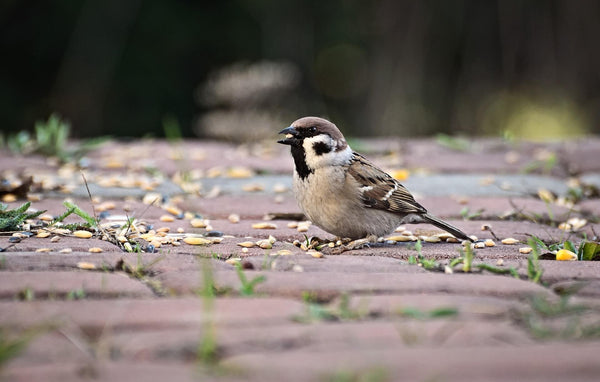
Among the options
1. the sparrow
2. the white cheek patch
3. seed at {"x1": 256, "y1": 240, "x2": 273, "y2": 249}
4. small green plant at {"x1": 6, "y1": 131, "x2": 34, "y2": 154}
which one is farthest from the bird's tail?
small green plant at {"x1": 6, "y1": 131, "x2": 34, "y2": 154}

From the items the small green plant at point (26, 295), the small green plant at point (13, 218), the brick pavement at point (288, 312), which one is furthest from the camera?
the small green plant at point (13, 218)

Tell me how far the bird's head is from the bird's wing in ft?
0.25

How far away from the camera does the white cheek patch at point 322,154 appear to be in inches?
145

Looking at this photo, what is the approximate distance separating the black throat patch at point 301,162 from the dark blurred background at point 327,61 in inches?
162

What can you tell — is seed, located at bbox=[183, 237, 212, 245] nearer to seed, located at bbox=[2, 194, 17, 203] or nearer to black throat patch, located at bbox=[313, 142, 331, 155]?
black throat patch, located at bbox=[313, 142, 331, 155]

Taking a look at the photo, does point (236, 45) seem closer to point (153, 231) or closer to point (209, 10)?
point (209, 10)

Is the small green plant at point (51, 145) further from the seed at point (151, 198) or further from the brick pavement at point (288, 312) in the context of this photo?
the brick pavement at point (288, 312)

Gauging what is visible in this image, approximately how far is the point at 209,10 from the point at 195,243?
23.2ft

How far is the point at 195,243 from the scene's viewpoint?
3.13 meters

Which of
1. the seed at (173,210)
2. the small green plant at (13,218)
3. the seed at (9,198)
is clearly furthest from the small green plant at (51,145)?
the small green plant at (13,218)

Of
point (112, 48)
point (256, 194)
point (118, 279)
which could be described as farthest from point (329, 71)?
point (118, 279)

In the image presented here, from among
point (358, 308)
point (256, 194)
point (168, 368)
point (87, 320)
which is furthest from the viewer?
point (256, 194)

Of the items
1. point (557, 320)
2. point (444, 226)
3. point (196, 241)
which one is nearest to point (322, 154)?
point (444, 226)

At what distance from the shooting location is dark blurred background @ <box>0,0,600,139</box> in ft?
27.6
